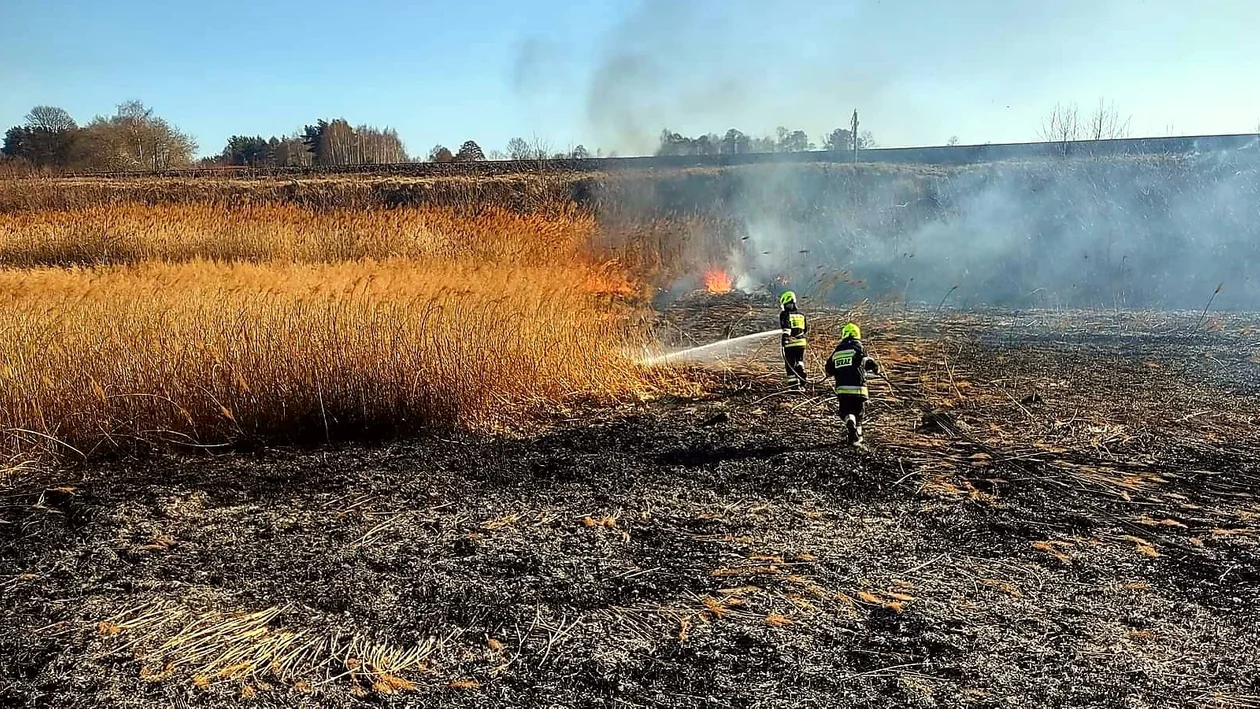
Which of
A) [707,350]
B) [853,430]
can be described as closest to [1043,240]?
[707,350]

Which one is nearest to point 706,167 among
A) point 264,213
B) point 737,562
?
point 264,213

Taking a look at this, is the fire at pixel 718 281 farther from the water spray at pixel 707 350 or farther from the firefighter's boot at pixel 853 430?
the firefighter's boot at pixel 853 430

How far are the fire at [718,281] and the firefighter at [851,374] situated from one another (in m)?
10.1

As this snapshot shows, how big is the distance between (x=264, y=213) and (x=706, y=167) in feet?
55.0

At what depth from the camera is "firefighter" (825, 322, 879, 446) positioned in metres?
4.88

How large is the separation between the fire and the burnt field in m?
9.47

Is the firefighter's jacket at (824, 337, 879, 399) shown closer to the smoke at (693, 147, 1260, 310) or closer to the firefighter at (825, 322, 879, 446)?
the firefighter at (825, 322, 879, 446)

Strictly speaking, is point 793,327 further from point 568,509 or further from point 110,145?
point 110,145

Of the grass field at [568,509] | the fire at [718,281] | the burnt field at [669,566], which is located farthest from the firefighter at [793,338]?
the fire at [718,281]

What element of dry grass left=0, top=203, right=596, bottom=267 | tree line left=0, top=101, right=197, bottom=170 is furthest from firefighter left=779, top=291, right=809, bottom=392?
tree line left=0, top=101, right=197, bottom=170

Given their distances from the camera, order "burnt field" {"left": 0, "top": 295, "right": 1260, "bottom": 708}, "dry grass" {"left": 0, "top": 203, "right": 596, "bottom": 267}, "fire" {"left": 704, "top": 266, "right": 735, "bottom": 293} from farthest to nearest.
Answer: "fire" {"left": 704, "top": 266, "right": 735, "bottom": 293} → "dry grass" {"left": 0, "top": 203, "right": 596, "bottom": 267} → "burnt field" {"left": 0, "top": 295, "right": 1260, "bottom": 708}

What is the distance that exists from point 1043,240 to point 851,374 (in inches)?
534

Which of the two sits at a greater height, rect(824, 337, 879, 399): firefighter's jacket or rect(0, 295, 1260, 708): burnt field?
rect(824, 337, 879, 399): firefighter's jacket

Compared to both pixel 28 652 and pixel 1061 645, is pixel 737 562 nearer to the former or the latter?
pixel 1061 645
